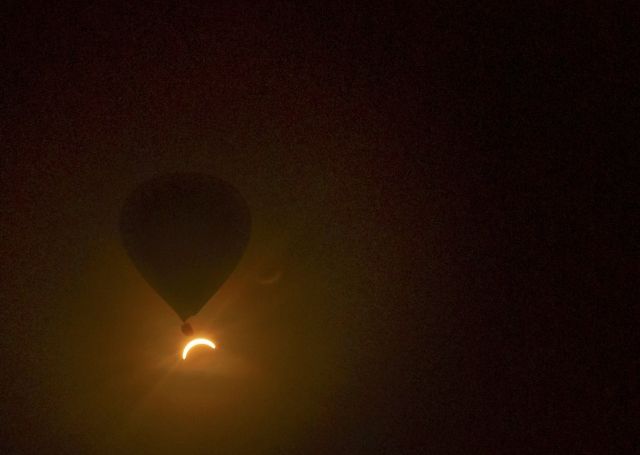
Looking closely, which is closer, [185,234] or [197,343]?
[185,234]

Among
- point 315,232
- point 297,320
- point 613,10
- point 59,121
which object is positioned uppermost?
point 59,121

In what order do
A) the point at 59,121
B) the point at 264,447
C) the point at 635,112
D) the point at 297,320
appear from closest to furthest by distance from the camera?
the point at 59,121 < the point at 635,112 < the point at 297,320 < the point at 264,447

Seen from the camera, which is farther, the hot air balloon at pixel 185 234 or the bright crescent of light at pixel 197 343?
the bright crescent of light at pixel 197 343

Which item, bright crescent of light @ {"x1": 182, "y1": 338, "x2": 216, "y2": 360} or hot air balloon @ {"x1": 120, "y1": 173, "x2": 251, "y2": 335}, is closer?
hot air balloon @ {"x1": 120, "y1": 173, "x2": 251, "y2": 335}

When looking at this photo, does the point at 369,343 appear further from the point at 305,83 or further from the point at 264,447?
the point at 305,83

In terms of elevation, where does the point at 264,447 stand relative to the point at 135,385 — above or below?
below

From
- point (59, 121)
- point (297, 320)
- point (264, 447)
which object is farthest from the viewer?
point (264, 447)

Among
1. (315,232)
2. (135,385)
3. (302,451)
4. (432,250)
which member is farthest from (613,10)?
(135,385)

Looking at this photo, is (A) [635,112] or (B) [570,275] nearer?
(A) [635,112]
